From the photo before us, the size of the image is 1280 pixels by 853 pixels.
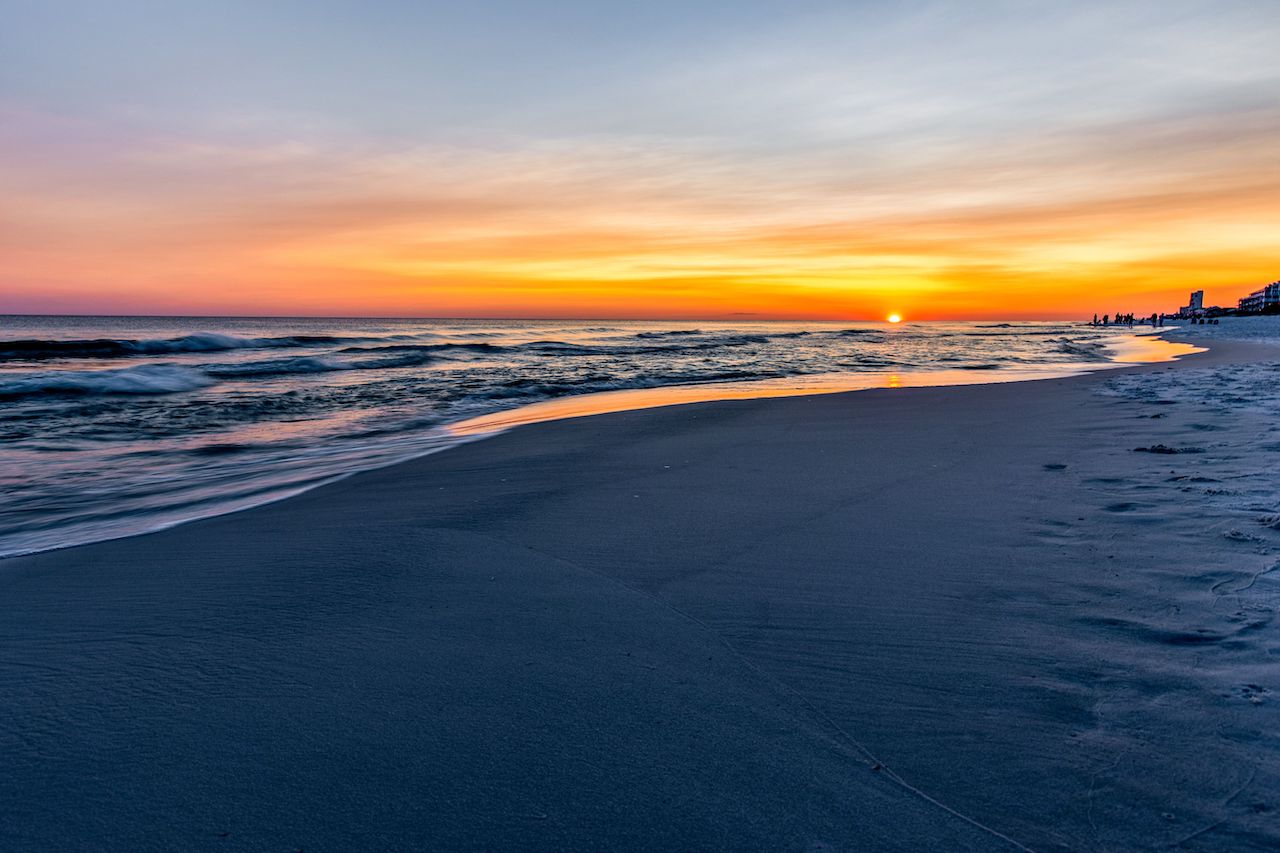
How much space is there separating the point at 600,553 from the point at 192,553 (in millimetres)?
2217

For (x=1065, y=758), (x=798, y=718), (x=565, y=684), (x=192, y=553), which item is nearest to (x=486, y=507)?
(x=192, y=553)

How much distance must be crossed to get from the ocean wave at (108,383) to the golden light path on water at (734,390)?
9.42m

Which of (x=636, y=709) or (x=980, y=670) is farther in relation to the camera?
(x=980, y=670)

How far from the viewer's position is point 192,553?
12.6ft

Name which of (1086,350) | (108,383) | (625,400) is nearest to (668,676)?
(625,400)

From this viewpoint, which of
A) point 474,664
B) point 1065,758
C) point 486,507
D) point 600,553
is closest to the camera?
point 1065,758

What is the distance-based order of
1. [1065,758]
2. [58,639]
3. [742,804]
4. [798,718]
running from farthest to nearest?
[58,639] < [798,718] < [1065,758] < [742,804]

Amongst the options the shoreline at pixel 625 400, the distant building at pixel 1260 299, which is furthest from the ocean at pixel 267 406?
the distant building at pixel 1260 299

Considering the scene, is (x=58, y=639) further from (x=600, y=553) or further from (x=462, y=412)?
(x=462, y=412)

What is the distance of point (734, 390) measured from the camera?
13.6m

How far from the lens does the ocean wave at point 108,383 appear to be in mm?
14562

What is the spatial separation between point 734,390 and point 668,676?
11490 millimetres

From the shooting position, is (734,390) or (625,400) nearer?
(625,400)

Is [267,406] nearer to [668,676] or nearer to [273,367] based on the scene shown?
[273,367]
